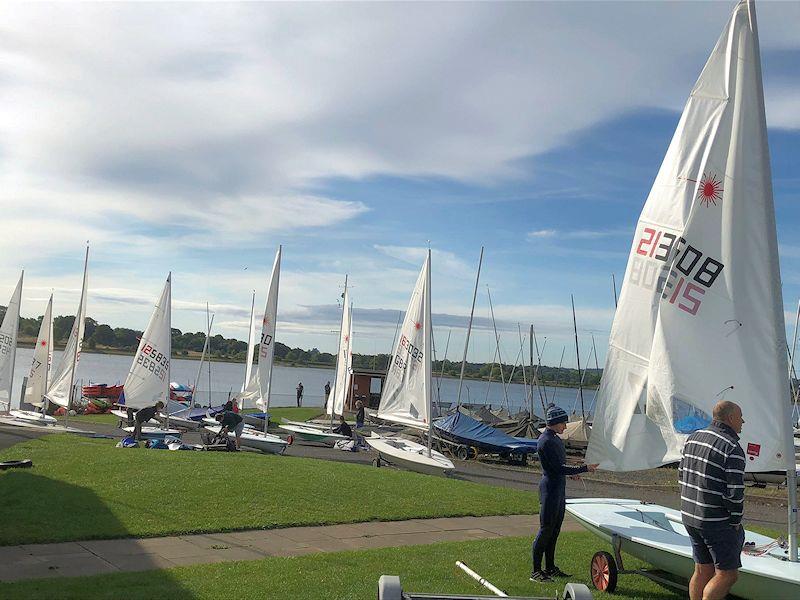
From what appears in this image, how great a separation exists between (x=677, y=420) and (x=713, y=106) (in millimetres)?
3072

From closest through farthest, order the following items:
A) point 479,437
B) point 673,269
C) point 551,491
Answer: point 673,269
point 551,491
point 479,437

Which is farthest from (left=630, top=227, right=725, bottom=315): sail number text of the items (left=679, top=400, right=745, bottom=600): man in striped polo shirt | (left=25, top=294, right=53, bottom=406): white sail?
(left=25, top=294, right=53, bottom=406): white sail

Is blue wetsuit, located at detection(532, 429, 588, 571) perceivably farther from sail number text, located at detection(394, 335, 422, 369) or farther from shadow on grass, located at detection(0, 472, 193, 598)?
sail number text, located at detection(394, 335, 422, 369)

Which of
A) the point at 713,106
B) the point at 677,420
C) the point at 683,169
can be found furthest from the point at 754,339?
the point at 713,106

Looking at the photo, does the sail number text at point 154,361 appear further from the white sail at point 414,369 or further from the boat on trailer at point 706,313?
the boat on trailer at point 706,313

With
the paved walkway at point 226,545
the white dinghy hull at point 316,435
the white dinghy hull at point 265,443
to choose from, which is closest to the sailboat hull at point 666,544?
Result: the paved walkway at point 226,545

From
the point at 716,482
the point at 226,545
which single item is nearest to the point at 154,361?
the point at 226,545

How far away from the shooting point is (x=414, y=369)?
69.6 feet

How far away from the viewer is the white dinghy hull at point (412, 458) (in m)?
19.0

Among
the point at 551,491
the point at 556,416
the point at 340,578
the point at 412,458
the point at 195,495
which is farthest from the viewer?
the point at 412,458

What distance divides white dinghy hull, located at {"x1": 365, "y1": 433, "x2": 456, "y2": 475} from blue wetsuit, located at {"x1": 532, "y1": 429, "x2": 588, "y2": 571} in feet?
35.5

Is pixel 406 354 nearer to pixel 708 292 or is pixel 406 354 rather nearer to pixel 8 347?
pixel 708 292

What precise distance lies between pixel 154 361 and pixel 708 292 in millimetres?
20234

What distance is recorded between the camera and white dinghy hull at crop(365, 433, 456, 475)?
19.0 metres
